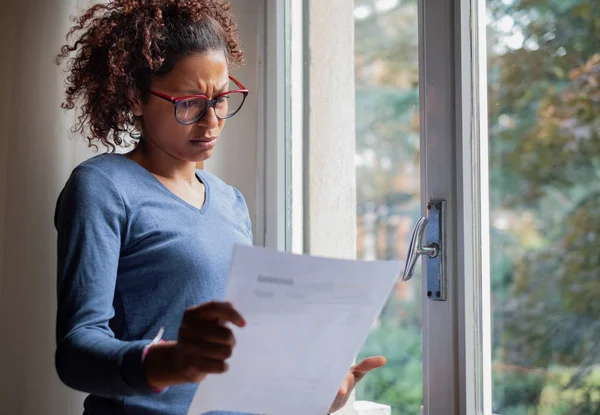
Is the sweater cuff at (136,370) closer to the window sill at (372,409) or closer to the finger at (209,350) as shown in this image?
the finger at (209,350)

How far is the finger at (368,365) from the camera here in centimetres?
107

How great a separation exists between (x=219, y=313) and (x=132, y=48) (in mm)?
630

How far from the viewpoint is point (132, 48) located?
121 centimetres

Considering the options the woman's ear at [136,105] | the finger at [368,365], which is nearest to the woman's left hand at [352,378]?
the finger at [368,365]

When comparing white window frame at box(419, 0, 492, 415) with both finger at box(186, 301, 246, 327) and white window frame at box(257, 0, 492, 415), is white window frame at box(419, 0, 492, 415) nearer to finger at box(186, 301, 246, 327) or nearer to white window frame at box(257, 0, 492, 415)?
white window frame at box(257, 0, 492, 415)

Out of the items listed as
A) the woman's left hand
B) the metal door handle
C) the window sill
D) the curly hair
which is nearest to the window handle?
the metal door handle

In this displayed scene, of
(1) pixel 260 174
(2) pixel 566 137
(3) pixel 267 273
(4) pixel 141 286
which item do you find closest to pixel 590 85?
(2) pixel 566 137

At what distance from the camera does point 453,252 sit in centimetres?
129

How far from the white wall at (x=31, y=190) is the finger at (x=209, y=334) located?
74 centimetres

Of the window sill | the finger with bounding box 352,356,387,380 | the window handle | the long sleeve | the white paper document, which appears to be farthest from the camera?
the window sill

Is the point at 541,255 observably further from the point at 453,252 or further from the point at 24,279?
the point at 24,279

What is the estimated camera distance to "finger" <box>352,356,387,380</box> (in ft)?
3.50

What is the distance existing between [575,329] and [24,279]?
1047mm

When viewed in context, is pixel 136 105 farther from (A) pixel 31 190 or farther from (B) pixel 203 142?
(A) pixel 31 190
